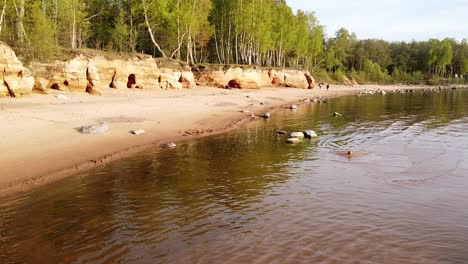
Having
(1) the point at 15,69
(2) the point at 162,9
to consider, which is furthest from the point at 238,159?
(2) the point at 162,9

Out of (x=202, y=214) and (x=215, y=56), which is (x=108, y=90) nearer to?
(x=202, y=214)

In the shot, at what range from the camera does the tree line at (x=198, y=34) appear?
2991 cm

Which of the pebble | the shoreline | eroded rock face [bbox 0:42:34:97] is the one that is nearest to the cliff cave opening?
the shoreline

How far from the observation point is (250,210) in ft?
31.0

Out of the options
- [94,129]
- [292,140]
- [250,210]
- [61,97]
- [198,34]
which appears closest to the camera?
[250,210]

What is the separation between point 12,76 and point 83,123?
818 centimetres

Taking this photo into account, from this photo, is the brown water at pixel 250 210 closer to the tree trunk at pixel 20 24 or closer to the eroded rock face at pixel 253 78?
the tree trunk at pixel 20 24

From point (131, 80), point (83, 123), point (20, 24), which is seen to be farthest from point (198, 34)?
point (83, 123)

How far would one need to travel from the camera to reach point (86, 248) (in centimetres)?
730

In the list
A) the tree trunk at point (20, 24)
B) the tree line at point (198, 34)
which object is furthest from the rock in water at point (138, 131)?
the tree trunk at point (20, 24)

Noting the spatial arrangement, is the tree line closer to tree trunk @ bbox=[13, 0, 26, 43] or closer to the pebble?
tree trunk @ bbox=[13, 0, 26, 43]

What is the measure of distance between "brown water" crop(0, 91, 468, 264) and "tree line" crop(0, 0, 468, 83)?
66.7 ft

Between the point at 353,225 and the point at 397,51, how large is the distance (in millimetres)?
138978

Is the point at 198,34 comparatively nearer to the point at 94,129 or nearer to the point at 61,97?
the point at 61,97
